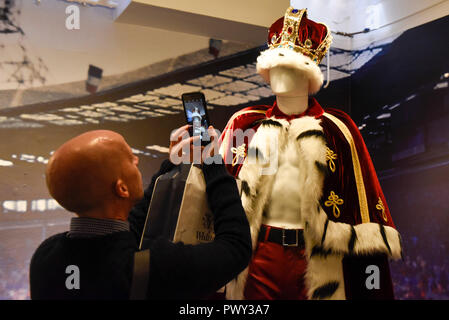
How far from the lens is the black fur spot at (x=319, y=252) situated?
1.70m

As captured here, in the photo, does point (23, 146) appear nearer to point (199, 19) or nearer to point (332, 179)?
point (199, 19)

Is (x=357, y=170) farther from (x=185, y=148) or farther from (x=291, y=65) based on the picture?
(x=185, y=148)

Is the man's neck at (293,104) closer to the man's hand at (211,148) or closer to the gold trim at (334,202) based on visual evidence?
the gold trim at (334,202)

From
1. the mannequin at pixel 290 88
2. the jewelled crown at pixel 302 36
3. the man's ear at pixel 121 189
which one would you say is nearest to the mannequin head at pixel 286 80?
the mannequin at pixel 290 88

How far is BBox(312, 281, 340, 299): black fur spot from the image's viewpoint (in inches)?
66.4

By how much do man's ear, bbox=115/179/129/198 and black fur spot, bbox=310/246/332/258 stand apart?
0.94 meters

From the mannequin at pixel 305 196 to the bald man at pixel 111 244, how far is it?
77 centimetres

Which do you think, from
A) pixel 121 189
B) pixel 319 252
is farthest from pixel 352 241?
pixel 121 189

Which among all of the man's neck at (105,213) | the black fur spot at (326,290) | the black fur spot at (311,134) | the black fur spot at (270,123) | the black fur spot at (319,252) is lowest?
the black fur spot at (326,290)

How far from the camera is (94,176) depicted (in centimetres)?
97

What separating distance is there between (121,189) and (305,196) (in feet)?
2.98

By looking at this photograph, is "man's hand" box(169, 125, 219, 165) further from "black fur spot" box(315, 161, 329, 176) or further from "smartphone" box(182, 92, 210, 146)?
"black fur spot" box(315, 161, 329, 176)

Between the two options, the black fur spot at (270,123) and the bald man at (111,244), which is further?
the black fur spot at (270,123)

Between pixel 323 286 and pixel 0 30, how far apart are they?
2.26 m
